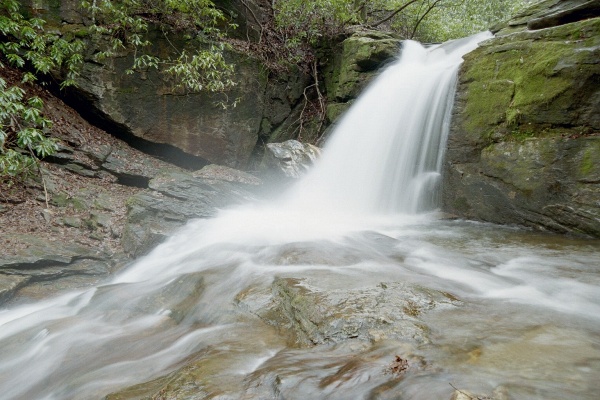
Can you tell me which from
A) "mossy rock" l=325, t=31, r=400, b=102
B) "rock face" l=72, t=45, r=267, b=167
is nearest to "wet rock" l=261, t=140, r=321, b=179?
"rock face" l=72, t=45, r=267, b=167

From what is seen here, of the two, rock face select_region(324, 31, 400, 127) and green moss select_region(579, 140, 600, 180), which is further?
rock face select_region(324, 31, 400, 127)

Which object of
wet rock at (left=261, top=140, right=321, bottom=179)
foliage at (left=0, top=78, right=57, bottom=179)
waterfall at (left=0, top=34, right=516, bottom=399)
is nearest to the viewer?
waterfall at (left=0, top=34, right=516, bottom=399)

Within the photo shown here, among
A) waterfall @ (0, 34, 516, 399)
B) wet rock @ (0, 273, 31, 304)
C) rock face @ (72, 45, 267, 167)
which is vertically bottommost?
wet rock @ (0, 273, 31, 304)

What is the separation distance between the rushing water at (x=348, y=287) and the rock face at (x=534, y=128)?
40 cm

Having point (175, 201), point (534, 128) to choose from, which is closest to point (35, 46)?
point (175, 201)

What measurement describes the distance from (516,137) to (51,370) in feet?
20.1

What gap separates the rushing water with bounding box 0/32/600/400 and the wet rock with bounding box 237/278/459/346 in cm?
9

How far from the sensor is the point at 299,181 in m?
8.23

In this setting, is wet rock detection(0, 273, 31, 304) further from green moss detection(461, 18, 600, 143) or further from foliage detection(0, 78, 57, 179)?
green moss detection(461, 18, 600, 143)

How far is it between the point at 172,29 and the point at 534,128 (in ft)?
27.3

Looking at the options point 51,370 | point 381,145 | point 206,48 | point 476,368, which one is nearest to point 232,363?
point 476,368

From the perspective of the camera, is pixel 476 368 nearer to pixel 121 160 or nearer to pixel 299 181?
pixel 299 181

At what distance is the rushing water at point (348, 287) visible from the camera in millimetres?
1905

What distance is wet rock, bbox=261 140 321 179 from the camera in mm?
8125
